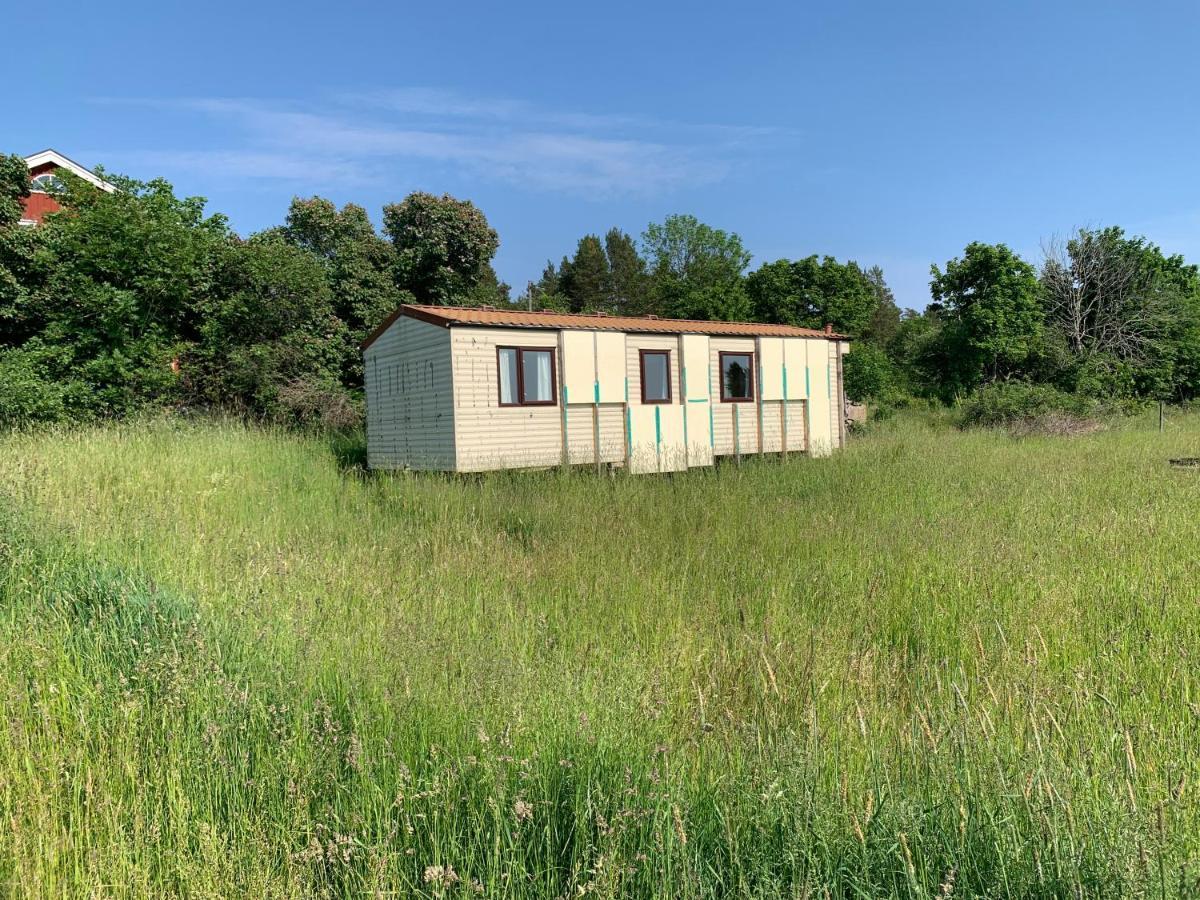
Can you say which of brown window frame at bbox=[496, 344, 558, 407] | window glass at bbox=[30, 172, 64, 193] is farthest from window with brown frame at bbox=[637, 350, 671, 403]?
window glass at bbox=[30, 172, 64, 193]

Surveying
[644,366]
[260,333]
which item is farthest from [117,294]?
[644,366]

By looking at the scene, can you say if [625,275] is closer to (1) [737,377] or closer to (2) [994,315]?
(2) [994,315]

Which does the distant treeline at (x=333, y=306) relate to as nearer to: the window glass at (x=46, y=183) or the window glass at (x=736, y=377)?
the window glass at (x=46, y=183)

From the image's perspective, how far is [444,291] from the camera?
26000mm

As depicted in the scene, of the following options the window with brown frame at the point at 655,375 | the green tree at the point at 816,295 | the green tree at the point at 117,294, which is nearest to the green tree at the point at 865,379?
the green tree at the point at 816,295

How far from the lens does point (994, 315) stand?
2567 centimetres

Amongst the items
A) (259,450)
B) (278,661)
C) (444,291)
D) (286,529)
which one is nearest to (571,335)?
(259,450)

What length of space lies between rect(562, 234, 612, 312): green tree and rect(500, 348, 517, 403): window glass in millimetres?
41984

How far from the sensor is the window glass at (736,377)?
1521 centimetres

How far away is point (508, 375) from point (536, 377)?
0.55m

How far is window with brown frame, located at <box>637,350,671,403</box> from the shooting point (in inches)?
561

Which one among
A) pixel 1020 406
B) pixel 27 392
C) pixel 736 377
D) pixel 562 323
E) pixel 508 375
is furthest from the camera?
pixel 1020 406

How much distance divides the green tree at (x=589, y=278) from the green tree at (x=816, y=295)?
18.2 metres

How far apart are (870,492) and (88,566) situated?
8.56m
